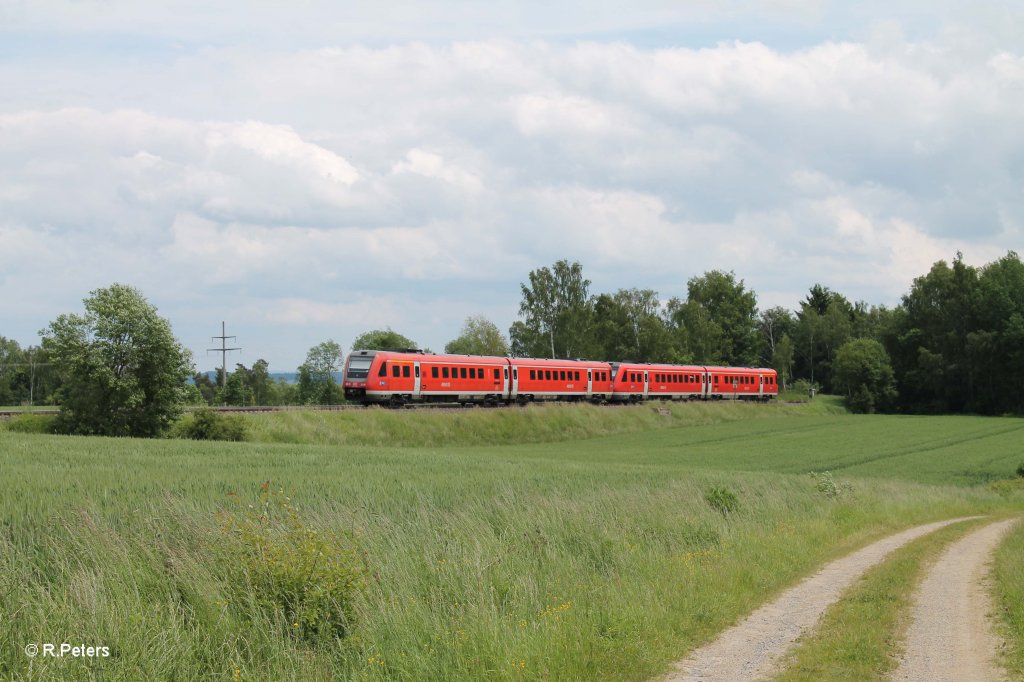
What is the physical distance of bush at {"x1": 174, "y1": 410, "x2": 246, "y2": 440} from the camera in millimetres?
37500

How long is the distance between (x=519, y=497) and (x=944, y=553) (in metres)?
7.21

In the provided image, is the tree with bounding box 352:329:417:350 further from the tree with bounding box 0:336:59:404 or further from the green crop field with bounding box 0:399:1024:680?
the green crop field with bounding box 0:399:1024:680

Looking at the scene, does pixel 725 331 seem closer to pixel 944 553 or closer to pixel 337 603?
pixel 944 553

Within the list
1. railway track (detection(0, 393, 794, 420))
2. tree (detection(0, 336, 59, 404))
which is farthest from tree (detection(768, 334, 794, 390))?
tree (detection(0, 336, 59, 404))

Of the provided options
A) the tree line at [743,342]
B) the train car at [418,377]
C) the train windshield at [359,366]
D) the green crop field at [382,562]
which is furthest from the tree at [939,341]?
the green crop field at [382,562]

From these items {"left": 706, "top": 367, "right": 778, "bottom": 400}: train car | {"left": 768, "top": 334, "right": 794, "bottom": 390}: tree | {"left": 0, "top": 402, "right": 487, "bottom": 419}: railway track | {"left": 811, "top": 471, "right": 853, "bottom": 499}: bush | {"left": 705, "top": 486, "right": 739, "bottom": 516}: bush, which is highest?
{"left": 768, "top": 334, "right": 794, "bottom": 390}: tree

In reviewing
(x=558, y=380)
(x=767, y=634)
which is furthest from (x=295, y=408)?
(x=767, y=634)

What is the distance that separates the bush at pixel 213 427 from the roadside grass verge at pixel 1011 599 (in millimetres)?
29141

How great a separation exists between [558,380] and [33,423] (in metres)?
29.7

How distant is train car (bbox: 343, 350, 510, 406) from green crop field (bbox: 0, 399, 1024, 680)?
72.6 feet

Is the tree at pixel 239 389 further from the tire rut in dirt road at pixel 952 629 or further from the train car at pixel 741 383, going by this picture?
the tire rut in dirt road at pixel 952 629

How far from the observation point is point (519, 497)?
1617 centimetres

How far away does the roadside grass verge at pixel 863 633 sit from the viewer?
836cm

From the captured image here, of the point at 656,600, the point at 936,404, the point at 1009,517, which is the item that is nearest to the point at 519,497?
the point at 656,600
